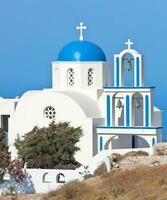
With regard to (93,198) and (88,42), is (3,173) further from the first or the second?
(93,198)

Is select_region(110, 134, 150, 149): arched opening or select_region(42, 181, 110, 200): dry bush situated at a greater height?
select_region(110, 134, 150, 149): arched opening

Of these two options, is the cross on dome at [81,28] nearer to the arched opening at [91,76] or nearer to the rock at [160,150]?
the arched opening at [91,76]

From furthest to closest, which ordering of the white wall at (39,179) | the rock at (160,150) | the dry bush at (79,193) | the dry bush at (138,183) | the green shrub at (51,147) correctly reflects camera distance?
the green shrub at (51,147), the white wall at (39,179), the rock at (160,150), the dry bush at (79,193), the dry bush at (138,183)

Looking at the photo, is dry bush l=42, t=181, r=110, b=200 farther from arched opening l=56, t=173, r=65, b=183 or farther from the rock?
arched opening l=56, t=173, r=65, b=183

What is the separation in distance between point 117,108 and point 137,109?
0.99m

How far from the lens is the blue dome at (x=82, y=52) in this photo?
139ft

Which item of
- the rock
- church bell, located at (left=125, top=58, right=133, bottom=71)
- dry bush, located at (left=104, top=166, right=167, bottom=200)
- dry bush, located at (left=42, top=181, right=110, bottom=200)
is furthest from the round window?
dry bush, located at (left=42, top=181, right=110, bottom=200)

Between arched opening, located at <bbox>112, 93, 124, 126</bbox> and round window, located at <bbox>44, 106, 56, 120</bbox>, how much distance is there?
2434 millimetres

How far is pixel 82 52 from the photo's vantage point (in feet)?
139

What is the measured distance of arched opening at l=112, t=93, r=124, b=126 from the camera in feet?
133

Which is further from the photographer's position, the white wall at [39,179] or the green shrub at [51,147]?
the green shrub at [51,147]

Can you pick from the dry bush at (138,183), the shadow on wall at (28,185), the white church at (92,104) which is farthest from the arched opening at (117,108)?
the dry bush at (138,183)

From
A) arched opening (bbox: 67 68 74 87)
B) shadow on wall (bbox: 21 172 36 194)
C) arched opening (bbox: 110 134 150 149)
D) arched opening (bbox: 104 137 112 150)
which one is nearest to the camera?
shadow on wall (bbox: 21 172 36 194)

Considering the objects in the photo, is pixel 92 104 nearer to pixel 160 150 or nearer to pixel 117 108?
pixel 117 108
